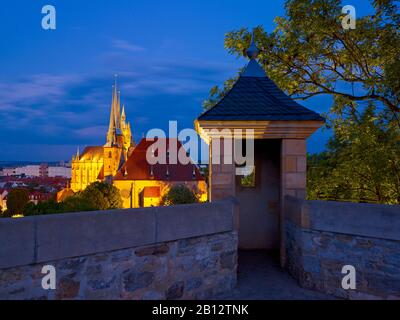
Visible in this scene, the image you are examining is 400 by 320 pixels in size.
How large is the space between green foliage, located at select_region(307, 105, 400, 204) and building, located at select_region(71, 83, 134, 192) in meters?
60.5

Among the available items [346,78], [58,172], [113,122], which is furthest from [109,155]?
[346,78]

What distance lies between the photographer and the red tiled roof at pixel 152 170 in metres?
63.9

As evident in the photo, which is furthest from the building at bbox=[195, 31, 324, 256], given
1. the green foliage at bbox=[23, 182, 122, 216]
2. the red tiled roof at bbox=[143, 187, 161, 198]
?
the red tiled roof at bbox=[143, 187, 161, 198]

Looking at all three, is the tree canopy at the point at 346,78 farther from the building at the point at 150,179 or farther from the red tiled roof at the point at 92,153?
the red tiled roof at the point at 92,153

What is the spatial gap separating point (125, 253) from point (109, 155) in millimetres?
74804

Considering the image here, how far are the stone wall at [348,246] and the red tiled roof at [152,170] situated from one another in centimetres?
5879

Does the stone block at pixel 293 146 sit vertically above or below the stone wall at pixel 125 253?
above

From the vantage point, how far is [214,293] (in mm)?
5309

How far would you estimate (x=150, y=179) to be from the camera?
6381 centimetres

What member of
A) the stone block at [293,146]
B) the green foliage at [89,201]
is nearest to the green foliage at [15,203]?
the green foliage at [89,201]

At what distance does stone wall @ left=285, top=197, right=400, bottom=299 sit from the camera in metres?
4.73

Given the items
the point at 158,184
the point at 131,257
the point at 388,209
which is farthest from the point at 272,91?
the point at 158,184

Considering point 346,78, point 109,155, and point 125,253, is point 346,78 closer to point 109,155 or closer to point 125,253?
point 125,253
